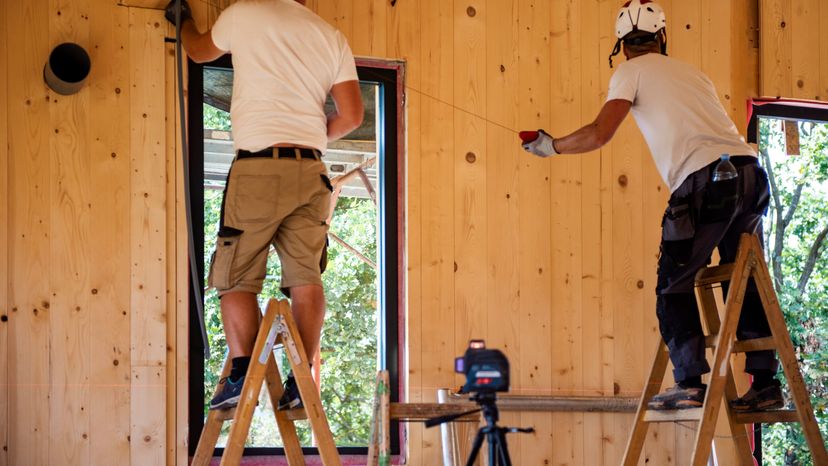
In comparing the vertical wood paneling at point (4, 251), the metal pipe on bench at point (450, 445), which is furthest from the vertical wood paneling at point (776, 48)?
the vertical wood paneling at point (4, 251)

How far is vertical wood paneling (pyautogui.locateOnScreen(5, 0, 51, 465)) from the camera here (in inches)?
136

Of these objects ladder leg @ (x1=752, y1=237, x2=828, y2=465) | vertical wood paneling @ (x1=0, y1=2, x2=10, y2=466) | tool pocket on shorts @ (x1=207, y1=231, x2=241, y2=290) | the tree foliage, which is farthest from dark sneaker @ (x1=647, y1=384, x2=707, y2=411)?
the tree foliage

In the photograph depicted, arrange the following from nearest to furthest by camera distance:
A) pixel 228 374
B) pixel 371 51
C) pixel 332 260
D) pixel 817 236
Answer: pixel 228 374, pixel 371 51, pixel 332 260, pixel 817 236

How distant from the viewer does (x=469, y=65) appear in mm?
4199

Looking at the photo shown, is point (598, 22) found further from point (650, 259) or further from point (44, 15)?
point (44, 15)

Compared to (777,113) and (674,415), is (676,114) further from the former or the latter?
(777,113)

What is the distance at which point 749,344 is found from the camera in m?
3.19

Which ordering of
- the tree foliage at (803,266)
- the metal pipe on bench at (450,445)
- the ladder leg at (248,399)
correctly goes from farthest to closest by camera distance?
the tree foliage at (803,266), the metal pipe on bench at (450,445), the ladder leg at (248,399)

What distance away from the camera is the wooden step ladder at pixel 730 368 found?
2.97m

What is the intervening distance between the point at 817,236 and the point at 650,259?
4.08 meters

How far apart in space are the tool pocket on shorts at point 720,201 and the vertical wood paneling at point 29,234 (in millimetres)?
2418

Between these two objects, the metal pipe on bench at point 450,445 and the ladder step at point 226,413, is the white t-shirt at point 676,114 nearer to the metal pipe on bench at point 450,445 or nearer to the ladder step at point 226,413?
the metal pipe on bench at point 450,445

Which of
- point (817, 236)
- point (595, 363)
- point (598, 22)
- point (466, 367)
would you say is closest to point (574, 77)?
point (598, 22)

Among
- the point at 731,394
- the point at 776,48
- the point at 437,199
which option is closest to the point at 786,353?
the point at 731,394
